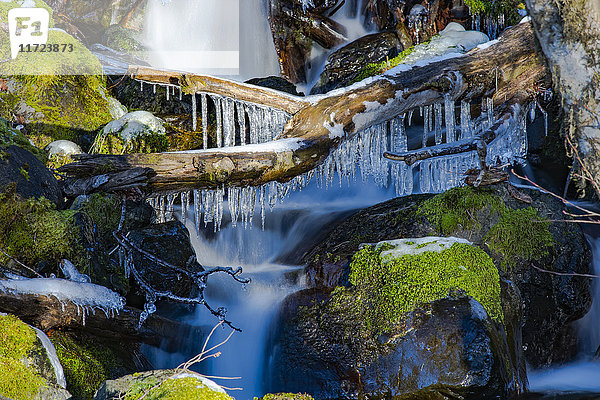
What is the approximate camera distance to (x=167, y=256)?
640cm

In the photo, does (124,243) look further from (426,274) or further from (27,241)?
(426,274)

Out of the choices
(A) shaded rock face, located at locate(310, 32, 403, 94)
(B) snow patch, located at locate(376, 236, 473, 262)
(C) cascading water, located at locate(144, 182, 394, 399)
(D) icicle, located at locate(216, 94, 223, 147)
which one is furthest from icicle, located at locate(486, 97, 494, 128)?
(A) shaded rock face, located at locate(310, 32, 403, 94)

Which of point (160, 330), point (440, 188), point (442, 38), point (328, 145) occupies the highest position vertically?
point (442, 38)

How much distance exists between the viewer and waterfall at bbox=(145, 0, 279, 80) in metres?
12.8

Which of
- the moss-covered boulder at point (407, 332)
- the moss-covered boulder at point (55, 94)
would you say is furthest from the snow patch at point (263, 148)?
the moss-covered boulder at point (55, 94)

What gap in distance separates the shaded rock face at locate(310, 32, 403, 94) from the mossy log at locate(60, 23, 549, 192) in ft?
12.2

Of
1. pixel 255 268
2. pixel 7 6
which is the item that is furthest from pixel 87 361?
pixel 7 6

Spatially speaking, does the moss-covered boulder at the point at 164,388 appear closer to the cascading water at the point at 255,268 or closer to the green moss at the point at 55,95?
the cascading water at the point at 255,268

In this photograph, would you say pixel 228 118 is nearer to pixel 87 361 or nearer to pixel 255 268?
pixel 255 268

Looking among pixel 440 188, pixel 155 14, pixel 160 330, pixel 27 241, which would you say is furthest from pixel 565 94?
pixel 155 14

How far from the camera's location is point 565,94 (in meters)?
2.79

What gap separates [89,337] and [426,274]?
3.12m

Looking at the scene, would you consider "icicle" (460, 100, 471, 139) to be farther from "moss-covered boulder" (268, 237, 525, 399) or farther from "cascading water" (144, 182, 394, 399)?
"cascading water" (144, 182, 394, 399)

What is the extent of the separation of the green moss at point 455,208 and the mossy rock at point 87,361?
3504mm
